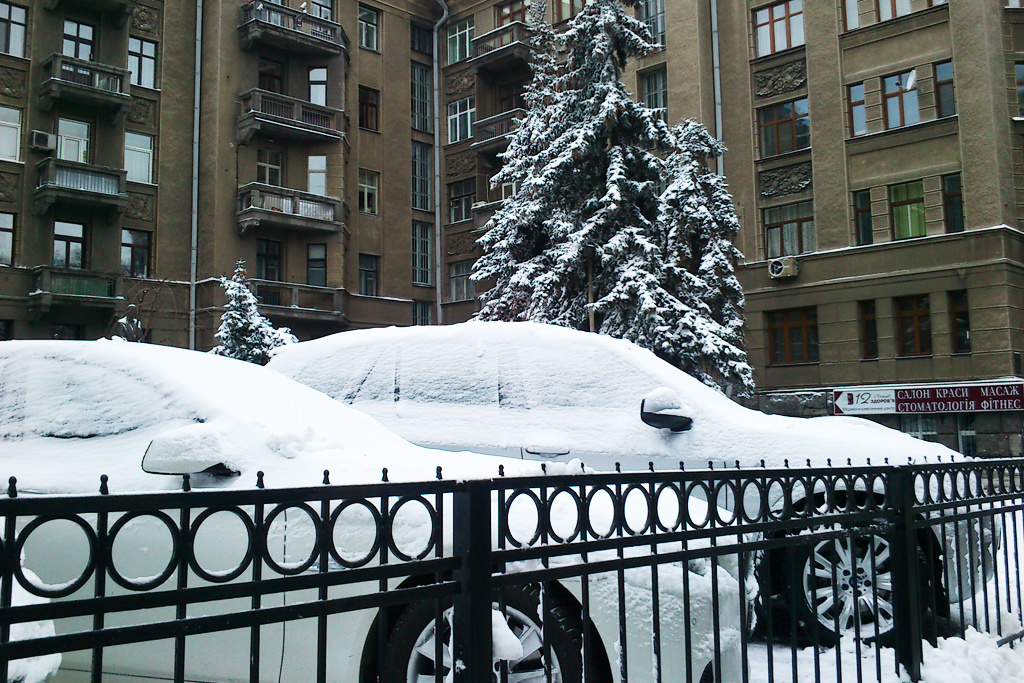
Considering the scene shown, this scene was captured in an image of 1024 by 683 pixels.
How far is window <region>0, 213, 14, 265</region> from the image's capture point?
2417 cm

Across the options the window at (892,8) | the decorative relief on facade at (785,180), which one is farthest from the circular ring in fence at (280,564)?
the window at (892,8)

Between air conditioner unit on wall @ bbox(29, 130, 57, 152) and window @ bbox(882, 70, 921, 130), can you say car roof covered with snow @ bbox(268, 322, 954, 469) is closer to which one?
window @ bbox(882, 70, 921, 130)

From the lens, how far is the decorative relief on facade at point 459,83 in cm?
3341

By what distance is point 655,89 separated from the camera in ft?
91.8

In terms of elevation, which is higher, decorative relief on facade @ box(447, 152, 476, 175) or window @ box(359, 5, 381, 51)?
window @ box(359, 5, 381, 51)

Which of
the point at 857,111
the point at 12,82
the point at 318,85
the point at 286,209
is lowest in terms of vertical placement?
the point at 286,209

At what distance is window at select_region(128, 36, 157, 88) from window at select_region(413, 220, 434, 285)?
10.7 metres

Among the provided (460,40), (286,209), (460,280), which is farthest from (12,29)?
(460,280)

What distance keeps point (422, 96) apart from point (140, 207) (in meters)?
12.6

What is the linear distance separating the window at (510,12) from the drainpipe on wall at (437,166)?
2.58 meters

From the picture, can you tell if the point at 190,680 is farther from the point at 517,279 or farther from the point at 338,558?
the point at 517,279

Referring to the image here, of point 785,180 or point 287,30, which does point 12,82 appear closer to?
point 287,30

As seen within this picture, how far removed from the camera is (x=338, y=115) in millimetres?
29500

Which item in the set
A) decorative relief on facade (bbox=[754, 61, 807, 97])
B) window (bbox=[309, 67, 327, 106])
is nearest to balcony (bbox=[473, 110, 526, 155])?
window (bbox=[309, 67, 327, 106])
